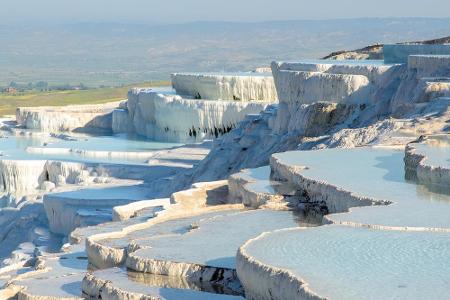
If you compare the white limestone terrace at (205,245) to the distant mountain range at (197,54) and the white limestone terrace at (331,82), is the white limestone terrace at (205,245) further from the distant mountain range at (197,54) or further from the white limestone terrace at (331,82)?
the distant mountain range at (197,54)

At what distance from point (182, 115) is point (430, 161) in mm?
19405

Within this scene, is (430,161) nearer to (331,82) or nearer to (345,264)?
(345,264)

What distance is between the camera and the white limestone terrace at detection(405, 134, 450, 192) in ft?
36.9

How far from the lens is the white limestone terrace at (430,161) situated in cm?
1123

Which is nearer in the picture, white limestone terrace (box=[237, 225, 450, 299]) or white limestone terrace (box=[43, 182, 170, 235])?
white limestone terrace (box=[237, 225, 450, 299])

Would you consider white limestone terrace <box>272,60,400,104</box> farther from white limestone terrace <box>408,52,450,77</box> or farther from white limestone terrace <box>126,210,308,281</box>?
white limestone terrace <box>126,210,308,281</box>

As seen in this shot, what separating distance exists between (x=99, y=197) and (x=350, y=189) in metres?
10.3

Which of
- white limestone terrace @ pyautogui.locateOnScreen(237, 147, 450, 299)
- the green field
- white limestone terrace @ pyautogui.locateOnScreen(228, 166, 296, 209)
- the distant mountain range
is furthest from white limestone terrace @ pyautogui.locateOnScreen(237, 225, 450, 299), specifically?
the distant mountain range

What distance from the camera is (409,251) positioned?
8.45m

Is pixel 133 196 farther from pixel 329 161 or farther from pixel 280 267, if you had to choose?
pixel 280 267

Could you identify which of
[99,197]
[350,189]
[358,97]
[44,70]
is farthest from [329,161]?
[44,70]

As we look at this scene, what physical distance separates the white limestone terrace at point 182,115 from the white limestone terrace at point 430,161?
48.2 feet

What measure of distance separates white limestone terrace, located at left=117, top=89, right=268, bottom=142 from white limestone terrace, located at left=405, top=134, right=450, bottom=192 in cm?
1471

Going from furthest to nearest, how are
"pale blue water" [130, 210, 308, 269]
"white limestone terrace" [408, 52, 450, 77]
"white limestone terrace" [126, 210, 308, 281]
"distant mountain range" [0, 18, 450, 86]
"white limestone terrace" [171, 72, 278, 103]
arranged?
"distant mountain range" [0, 18, 450, 86]
"white limestone terrace" [171, 72, 278, 103]
"white limestone terrace" [408, 52, 450, 77]
"pale blue water" [130, 210, 308, 269]
"white limestone terrace" [126, 210, 308, 281]
